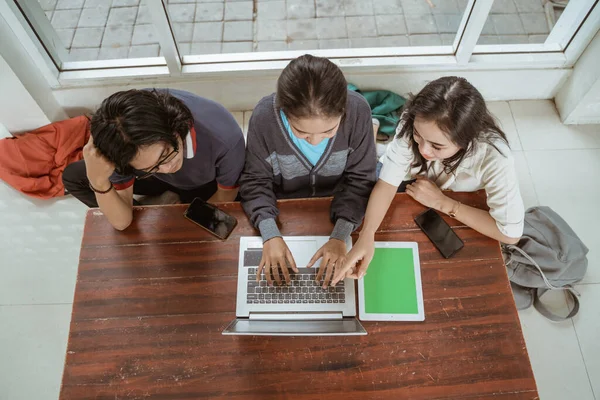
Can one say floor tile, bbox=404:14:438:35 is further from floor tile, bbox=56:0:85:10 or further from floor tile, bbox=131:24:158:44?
floor tile, bbox=56:0:85:10

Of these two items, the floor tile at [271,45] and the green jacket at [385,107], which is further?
the floor tile at [271,45]

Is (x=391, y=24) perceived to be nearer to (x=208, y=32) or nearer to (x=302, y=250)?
(x=208, y=32)

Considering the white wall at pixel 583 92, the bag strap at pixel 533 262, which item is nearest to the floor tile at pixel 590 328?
the bag strap at pixel 533 262

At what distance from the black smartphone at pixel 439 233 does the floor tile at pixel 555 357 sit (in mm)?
883

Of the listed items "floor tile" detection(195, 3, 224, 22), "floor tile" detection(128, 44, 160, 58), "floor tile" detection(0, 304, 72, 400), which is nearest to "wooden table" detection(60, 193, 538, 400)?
"floor tile" detection(0, 304, 72, 400)

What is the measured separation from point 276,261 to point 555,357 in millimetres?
1389

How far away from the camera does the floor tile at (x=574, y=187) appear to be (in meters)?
2.05

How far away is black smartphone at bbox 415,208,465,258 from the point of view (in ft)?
4.26

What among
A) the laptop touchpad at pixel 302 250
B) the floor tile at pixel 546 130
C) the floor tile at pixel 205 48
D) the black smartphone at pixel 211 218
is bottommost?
the floor tile at pixel 546 130

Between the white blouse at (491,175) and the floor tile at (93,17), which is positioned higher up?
the white blouse at (491,175)

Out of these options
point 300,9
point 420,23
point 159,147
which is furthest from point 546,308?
point 300,9

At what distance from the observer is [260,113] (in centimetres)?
128

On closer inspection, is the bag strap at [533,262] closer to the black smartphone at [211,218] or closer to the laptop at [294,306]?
the laptop at [294,306]

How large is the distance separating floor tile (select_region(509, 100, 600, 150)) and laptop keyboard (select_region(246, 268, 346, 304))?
1.61m
